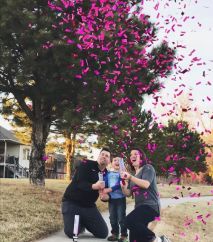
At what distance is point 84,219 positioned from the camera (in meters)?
8.55

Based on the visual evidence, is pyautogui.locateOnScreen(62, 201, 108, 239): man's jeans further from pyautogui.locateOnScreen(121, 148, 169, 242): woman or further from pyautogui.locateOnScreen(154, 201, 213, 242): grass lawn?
pyautogui.locateOnScreen(154, 201, 213, 242): grass lawn

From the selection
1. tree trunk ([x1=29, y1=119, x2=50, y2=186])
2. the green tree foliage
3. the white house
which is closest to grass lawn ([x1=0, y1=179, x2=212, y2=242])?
tree trunk ([x1=29, y1=119, x2=50, y2=186])

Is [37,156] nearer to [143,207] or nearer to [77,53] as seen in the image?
[77,53]

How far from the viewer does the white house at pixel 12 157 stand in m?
45.2

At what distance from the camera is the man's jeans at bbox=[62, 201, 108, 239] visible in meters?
8.41

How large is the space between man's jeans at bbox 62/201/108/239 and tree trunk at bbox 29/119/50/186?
1033cm

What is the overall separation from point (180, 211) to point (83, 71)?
7.19m

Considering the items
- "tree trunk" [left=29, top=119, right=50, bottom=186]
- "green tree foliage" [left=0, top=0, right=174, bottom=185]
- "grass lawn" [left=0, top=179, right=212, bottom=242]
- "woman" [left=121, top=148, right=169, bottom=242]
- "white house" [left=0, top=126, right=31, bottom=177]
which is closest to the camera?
"woman" [left=121, top=148, right=169, bottom=242]

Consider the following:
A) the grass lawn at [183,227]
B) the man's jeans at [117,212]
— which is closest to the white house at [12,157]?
the grass lawn at [183,227]

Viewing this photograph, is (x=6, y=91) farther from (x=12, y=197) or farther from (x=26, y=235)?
(x=26, y=235)

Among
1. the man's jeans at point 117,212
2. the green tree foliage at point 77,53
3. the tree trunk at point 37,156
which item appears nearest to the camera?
the man's jeans at point 117,212

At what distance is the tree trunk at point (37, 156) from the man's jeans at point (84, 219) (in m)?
10.3

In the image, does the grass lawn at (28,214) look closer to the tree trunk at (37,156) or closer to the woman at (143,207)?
the tree trunk at (37,156)

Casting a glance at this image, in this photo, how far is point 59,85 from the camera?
16875 millimetres
